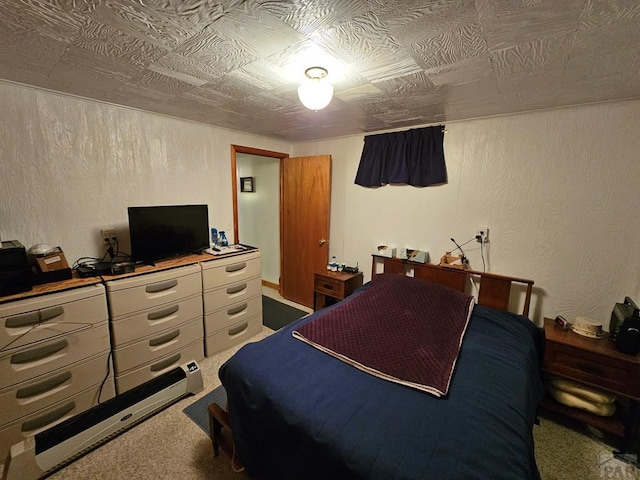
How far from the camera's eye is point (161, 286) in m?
2.10

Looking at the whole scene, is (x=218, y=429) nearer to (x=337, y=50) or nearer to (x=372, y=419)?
(x=372, y=419)

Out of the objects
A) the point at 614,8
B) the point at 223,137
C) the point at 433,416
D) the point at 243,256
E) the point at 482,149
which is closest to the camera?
the point at 614,8

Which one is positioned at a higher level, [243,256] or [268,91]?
[268,91]

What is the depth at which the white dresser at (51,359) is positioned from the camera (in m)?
1.50

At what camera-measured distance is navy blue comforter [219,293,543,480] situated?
3.16 feet

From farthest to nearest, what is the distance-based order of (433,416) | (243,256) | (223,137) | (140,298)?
1. (223,137)
2. (243,256)
3. (140,298)
4. (433,416)

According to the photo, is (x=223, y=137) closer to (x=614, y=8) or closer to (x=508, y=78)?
(x=508, y=78)

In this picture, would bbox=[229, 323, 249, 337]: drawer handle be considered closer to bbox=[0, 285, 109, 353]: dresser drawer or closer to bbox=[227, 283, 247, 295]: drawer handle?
bbox=[227, 283, 247, 295]: drawer handle

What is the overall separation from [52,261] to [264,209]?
2.65 m

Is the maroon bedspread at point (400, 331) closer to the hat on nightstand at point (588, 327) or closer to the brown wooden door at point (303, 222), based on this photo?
the hat on nightstand at point (588, 327)

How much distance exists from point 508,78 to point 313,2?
129cm

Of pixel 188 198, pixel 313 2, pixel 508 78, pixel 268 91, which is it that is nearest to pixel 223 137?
pixel 188 198

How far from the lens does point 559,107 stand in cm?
199

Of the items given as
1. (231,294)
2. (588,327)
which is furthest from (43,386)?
(588,327)
